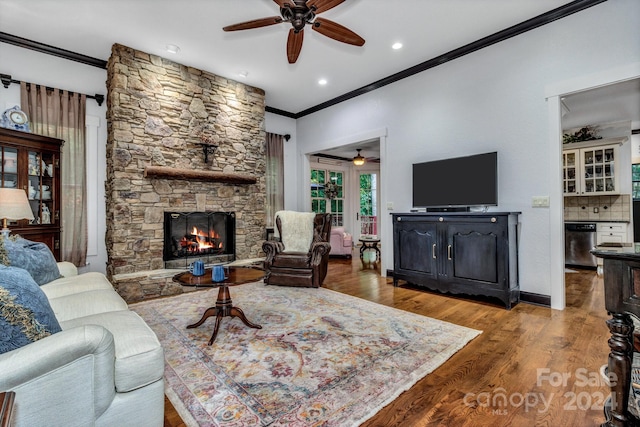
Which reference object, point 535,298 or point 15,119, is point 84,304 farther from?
point 535,298

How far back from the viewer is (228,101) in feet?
15.9

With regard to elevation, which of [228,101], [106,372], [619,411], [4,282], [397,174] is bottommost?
[619,411]

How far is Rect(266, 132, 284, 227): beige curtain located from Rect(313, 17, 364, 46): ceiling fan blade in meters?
3.29

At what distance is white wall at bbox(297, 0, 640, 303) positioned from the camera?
2.91 m

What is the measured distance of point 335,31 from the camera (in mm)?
2900

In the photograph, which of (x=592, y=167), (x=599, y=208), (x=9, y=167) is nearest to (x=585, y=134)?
(x=592, y=167)

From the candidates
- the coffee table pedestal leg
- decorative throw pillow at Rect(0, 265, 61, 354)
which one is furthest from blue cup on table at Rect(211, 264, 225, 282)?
decorative throw pillow at Rect(0, 265, 61, 354)

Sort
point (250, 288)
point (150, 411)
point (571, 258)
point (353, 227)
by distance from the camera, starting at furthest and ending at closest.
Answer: point (353, 227)
point (571, 258)
point (250, 288)
point (150, 411)

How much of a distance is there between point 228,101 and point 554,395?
505 centimetres

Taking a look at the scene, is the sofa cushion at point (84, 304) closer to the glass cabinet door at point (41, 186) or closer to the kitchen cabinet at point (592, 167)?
the glass cabinet door at point (41, 186)

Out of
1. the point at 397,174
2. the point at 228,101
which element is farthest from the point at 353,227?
the point at 228,101

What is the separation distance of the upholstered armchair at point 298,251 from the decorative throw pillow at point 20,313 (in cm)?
295

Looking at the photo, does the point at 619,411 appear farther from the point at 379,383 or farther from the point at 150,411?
the point at 150,411

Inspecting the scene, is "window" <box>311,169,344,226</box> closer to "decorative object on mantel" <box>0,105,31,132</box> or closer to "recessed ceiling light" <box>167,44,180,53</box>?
"recessed ceiling light" <box>167,44,180,53</box>
